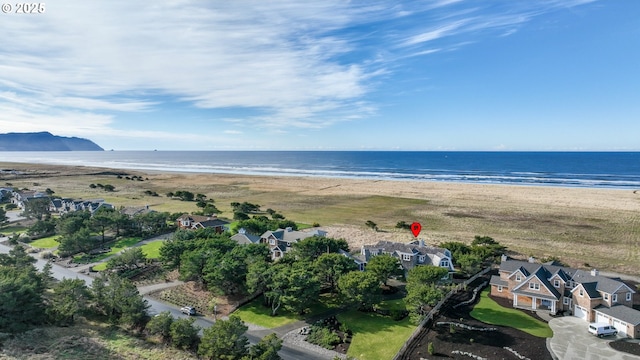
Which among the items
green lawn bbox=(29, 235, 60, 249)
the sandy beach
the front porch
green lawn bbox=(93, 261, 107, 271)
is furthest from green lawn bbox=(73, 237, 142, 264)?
the front porch

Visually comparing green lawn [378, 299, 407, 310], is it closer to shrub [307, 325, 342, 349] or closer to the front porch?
shrub [307, 325, 342, 349]

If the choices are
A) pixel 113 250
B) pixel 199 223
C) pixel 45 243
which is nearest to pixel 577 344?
pixel 199 223

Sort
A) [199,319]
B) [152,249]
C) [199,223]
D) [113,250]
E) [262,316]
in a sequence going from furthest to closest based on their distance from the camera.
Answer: [199,223] < [113,250] < [152,249] < [262,316] < [199,319]

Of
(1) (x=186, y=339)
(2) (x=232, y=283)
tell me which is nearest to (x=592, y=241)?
(2) (x=232, y=283)

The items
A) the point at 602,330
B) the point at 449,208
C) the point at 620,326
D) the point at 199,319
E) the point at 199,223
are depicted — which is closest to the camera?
the point at 602,330

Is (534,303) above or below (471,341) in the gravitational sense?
above

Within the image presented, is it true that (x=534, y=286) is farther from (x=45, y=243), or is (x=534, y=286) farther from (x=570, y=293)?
(x=45, y=243)
